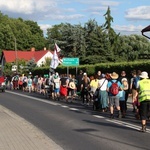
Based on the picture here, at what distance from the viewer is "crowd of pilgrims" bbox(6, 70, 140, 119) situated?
1576 cm

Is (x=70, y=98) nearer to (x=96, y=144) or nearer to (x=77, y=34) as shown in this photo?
(x=96, y=144)

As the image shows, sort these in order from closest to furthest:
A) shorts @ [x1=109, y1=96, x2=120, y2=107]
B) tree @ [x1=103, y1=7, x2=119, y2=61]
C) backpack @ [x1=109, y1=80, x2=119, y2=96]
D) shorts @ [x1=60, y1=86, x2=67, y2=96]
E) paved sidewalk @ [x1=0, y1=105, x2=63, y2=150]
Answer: paved sidewalk @ [x1=0, y1=105, x2=63, y2=150] → backpack @ [x1=109, y1=80, x2=119, y2=96] → shorts @ [x1=109, y1=96, x2=120, y2=107] → shorts @ [x1=60, y1=86, x2=67, y2=96] → tree @ [x1=103, y1=7, x2=119, y2=61]

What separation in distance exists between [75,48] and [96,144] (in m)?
48.8

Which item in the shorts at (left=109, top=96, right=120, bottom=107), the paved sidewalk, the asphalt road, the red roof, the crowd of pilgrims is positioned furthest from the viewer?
the red roof

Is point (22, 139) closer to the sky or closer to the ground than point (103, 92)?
closer to the ground

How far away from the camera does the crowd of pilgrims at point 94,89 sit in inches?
620

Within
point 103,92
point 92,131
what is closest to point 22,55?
point 103,92

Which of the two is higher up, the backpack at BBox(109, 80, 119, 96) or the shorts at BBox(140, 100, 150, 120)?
the backpack at BBox(109, 80, 119, 96)

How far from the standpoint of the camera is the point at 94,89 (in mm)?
20734

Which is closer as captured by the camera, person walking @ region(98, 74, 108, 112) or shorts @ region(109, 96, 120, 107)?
→ shorts @ region(109, 96, 120, 107)

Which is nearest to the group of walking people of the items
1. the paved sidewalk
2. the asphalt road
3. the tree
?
the asphalt road

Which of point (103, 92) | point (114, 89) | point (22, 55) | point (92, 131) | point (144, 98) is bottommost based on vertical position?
point (92, 131)

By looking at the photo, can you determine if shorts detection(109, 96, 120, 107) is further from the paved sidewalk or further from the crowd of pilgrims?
the paved sidewalk

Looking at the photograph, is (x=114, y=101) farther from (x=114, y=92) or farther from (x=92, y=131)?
(x=92, y=131)
